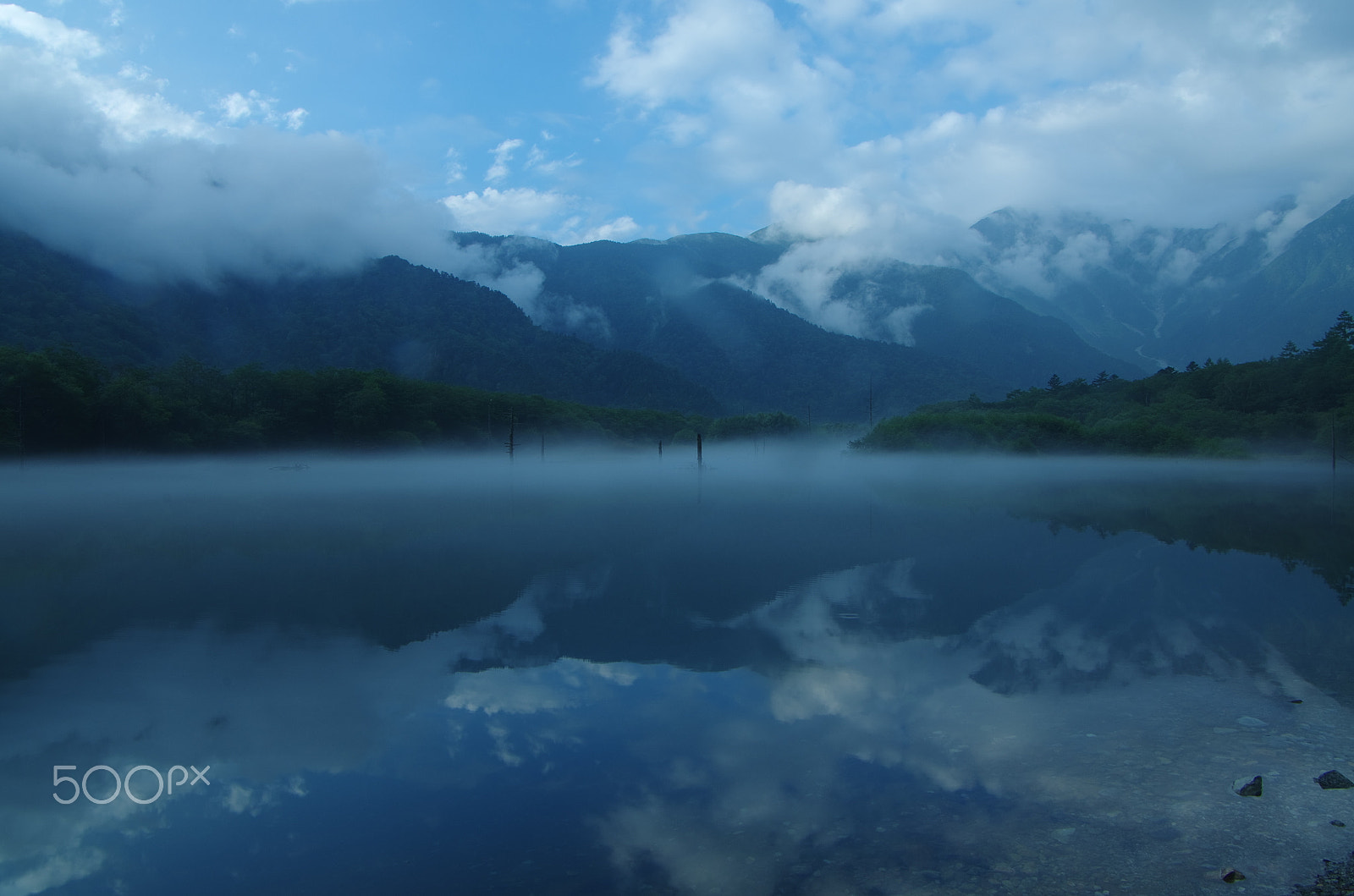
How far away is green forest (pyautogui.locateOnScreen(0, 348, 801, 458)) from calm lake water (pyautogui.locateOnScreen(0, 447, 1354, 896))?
49.3 metres

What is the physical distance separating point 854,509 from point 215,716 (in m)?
21.6

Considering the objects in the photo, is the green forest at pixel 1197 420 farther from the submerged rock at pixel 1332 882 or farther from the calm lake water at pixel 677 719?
the submerged rock at pixel 1332 882

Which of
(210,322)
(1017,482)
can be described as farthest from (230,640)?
(210,322)

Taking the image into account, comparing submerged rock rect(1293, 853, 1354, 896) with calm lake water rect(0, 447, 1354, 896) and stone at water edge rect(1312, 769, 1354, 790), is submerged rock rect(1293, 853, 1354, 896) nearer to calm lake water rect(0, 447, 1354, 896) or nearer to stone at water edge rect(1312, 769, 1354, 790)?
calm lake water rect(0, 447, 1354, 896)

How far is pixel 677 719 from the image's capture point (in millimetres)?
7203

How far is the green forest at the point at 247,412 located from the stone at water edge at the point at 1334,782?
67.2 meters

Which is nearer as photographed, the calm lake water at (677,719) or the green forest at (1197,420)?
the calm lake water at (677,719)

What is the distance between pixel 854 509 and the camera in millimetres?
26188

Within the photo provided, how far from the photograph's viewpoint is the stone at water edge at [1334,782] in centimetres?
546

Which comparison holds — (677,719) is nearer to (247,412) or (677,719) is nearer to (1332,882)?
(1332,882)

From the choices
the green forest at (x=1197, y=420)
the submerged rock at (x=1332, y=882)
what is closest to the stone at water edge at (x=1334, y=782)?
the submerged rock at (x=1332, y=882)

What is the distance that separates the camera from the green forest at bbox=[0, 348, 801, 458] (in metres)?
54.7

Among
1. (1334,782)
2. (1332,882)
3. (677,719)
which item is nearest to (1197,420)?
(1334,782)

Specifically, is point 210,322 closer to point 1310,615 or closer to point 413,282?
point 413,282
